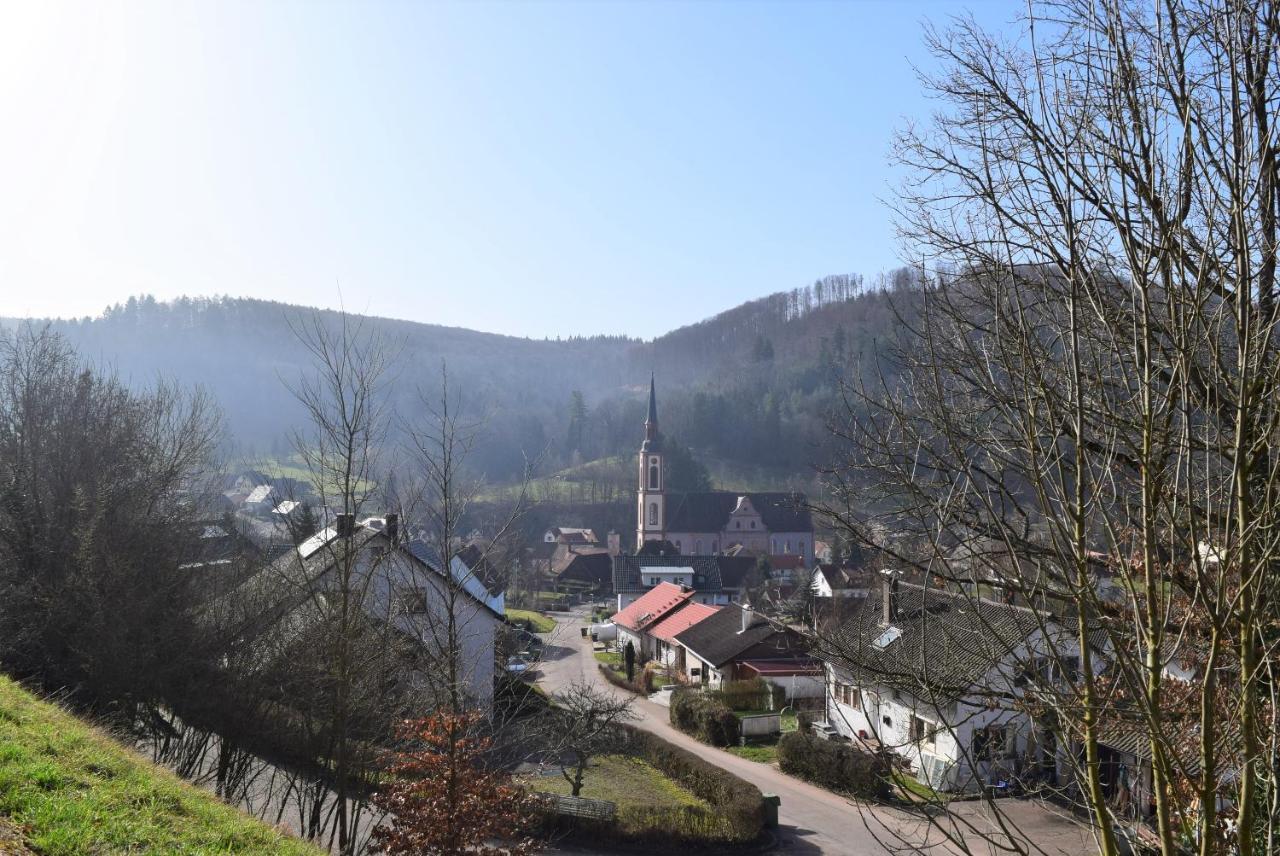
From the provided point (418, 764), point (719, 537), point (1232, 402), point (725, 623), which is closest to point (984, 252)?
point (1232, 402)

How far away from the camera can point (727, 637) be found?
37125 mm

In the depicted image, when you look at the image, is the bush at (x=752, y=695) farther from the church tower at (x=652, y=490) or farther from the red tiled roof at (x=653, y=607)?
the church tower at (x=652, y=490)

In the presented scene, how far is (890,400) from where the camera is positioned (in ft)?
18.2

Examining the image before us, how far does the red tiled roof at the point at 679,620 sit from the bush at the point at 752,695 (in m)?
7.53

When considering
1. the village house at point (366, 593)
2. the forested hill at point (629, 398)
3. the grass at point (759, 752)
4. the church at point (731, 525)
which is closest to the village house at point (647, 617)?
the grass at point (759, 752)

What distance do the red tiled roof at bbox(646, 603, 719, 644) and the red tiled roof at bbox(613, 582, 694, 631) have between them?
74cm

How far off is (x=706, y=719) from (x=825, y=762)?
19.9 feet

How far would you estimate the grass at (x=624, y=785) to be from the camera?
2258 cm

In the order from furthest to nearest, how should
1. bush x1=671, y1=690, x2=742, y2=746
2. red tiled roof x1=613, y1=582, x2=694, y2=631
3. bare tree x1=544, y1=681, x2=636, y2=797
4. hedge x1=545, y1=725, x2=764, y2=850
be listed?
red tiled roof x1=613, y1=582, x2=694, y2=631, bush x1=671, y1=690, x2=742, y2=746, bare tree x1=544, y1=681, x2=636, y2=797, hedge x1=545, y1=725, x2=764, y2=850

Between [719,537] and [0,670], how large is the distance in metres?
80.2

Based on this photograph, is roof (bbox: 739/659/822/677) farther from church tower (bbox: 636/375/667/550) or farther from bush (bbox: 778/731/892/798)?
church tower (bbox: 636/375/667/550)

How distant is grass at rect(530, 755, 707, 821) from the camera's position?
22.6 m

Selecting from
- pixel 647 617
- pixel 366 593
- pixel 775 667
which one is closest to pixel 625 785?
pixel 775 667

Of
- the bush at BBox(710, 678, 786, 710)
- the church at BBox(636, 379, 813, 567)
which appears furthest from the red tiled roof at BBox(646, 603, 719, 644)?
the church at BBox(636, 379, 813, 567)
